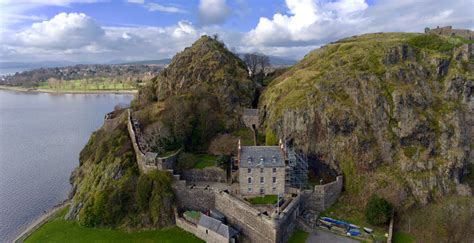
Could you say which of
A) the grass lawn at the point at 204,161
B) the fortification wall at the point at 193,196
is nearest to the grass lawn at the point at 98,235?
the fortification wall at the point at 193,196

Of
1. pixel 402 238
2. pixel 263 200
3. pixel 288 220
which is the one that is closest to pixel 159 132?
pixel 263 200

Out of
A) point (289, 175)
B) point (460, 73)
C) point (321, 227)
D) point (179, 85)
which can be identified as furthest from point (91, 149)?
point (460, 73)

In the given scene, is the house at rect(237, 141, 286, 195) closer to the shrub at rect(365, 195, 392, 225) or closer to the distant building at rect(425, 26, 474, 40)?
the shrub at rect(365, 195, 392, 225)

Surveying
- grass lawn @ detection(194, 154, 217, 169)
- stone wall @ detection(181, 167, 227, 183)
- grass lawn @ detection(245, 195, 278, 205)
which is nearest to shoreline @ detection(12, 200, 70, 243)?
stone wall @ detection(181, 167, 227, 183)

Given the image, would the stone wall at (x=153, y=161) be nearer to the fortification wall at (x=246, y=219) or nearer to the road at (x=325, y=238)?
the fortification wall at (x=246, y=219)

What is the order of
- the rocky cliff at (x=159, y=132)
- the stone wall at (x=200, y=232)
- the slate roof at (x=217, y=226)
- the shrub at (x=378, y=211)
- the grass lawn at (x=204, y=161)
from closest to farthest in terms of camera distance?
the slate roof at (x=217, y=226) < the stone wall at (x=200, y=232) < the shrub at (x=378, y=211) < the rocky cliff at (x=159, y=132) < the grass lawn at (x=204, y=161)

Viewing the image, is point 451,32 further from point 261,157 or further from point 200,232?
point 200,232

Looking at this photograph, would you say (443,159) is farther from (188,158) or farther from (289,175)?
(188,158)
